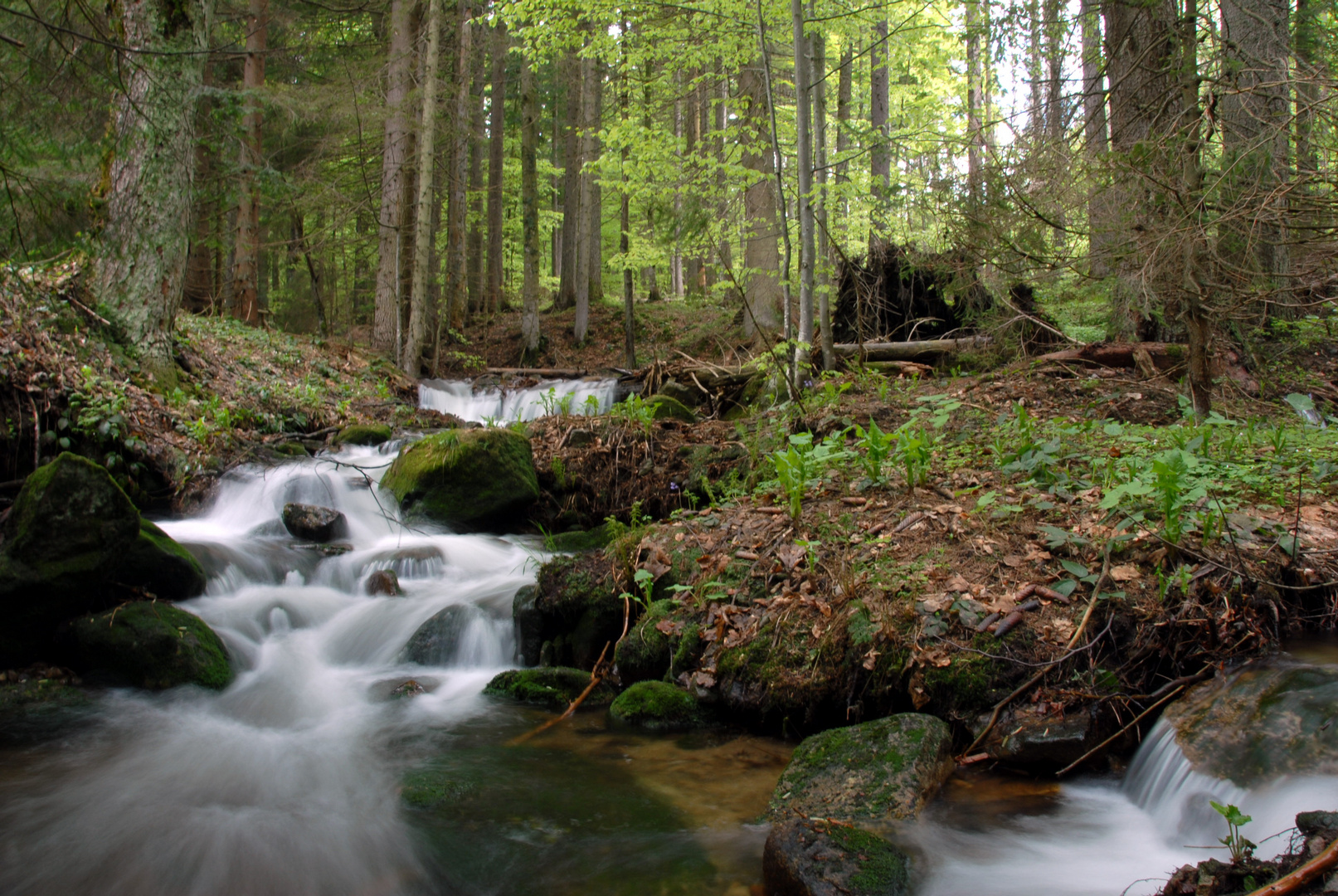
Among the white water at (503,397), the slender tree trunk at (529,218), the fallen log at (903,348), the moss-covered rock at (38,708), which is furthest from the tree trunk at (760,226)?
the moss-covered rock at (38,708)

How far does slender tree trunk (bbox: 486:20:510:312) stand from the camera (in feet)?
62.0

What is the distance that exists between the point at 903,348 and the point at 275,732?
7.69 m

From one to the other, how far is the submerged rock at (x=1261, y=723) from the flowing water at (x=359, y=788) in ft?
6.11

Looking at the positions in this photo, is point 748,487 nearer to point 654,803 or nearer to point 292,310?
point 654,803

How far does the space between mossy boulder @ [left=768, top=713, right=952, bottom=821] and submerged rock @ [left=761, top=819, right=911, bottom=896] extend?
225mm

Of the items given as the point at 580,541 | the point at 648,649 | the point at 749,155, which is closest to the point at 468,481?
the point at 580,541

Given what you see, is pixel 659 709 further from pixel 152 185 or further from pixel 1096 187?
pixel 152 185

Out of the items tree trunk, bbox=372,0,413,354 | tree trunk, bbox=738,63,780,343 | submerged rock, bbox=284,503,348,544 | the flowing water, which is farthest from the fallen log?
tree trunk, bbox=372,0,413,354

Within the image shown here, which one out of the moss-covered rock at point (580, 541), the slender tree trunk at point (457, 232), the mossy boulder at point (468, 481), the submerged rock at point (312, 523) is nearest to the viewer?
the moss-covered rock at point (580, 541)

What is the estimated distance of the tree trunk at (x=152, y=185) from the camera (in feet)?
28.0

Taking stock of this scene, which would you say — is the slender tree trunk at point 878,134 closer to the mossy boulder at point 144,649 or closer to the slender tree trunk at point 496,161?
the mossy boulder at point 144,649

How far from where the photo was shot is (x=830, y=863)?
276cm

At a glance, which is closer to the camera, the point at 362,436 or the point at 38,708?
the point at 38,708

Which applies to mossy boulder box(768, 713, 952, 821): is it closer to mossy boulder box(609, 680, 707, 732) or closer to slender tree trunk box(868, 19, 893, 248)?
mossy boulder box(609, 680, 707, 732)
